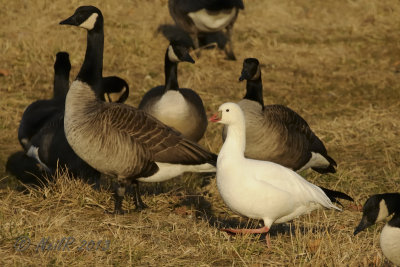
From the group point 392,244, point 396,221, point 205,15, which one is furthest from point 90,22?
point 205,15

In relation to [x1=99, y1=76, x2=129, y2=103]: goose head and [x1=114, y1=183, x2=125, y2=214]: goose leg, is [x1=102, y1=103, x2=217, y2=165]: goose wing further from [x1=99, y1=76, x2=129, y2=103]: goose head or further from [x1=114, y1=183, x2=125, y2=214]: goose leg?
[x1=99, y1=76, x2=129, y2=103]: goose head

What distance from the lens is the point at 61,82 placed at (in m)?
10.5

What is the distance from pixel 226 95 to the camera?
42.1 feet

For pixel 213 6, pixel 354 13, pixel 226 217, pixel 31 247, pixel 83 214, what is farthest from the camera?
pixel 354 13

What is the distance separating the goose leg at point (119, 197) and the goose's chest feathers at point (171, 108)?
1.81 metres

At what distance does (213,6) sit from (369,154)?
5.22m

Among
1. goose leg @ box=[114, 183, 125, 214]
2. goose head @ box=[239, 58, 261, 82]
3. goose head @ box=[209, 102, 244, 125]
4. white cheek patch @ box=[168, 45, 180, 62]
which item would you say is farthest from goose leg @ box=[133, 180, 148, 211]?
white cheek patch @ box=[168, 45, 180, 62]

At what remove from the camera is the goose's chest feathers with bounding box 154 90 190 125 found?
9.22 meters

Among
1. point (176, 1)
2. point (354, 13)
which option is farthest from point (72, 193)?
point (354, 13)

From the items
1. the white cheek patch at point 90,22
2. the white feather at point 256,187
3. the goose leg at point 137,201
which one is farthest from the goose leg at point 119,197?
the white cheek patch at point 90,22

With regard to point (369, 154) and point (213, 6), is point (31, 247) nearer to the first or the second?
point (369, 154)

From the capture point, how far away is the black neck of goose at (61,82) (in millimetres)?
10430

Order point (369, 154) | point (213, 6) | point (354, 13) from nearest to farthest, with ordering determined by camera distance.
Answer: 1. point (369, 154)
2. point (213, 6)
3. point (354, 13)

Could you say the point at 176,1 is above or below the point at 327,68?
above
